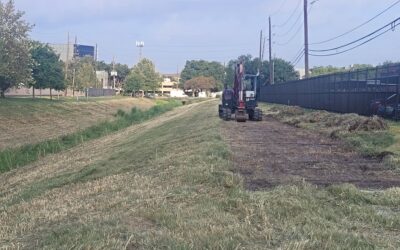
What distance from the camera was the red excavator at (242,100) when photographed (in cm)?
2991

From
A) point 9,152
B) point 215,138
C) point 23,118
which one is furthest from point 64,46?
point 215,138

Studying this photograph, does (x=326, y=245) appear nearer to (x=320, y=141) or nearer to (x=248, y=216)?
(x=248, y=216)

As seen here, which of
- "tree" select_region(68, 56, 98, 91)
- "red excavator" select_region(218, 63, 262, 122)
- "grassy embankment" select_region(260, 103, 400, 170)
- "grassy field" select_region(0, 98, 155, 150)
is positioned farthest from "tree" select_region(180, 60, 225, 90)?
"grassy embankment" select_region(260, 103, 400, 170)

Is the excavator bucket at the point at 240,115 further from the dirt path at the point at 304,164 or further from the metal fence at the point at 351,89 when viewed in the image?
the dirt path at the point at 304,164

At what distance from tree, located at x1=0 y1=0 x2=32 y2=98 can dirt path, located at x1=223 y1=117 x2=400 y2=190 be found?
96.0 feet

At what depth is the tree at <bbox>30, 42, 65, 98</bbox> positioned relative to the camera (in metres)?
68.8

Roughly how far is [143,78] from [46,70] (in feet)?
198

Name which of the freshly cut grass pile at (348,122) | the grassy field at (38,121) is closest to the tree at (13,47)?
the grassy field at (38,121)

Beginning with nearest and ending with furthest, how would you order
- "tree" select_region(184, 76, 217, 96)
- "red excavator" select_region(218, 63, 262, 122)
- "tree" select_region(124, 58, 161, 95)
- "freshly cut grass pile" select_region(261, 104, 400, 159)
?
"freshly cut grass pile" select_region(261, 104, 400, 159) → "red excavator" select_region(218, 63, 262, 122) → "tree" select_region(124, 58, 161, 95) → "tree" select_region(184, 76, 217, 96)

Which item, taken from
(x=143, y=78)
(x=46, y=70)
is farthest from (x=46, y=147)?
(x=143, y=78)

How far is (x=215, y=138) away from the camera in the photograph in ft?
58.1

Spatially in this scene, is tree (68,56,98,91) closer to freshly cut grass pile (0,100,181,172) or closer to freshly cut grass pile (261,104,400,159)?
freshly cut grass pile (0,100,181,172)

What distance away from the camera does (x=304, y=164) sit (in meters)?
12.6

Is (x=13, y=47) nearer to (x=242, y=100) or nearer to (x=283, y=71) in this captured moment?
(x=242, y=100)
